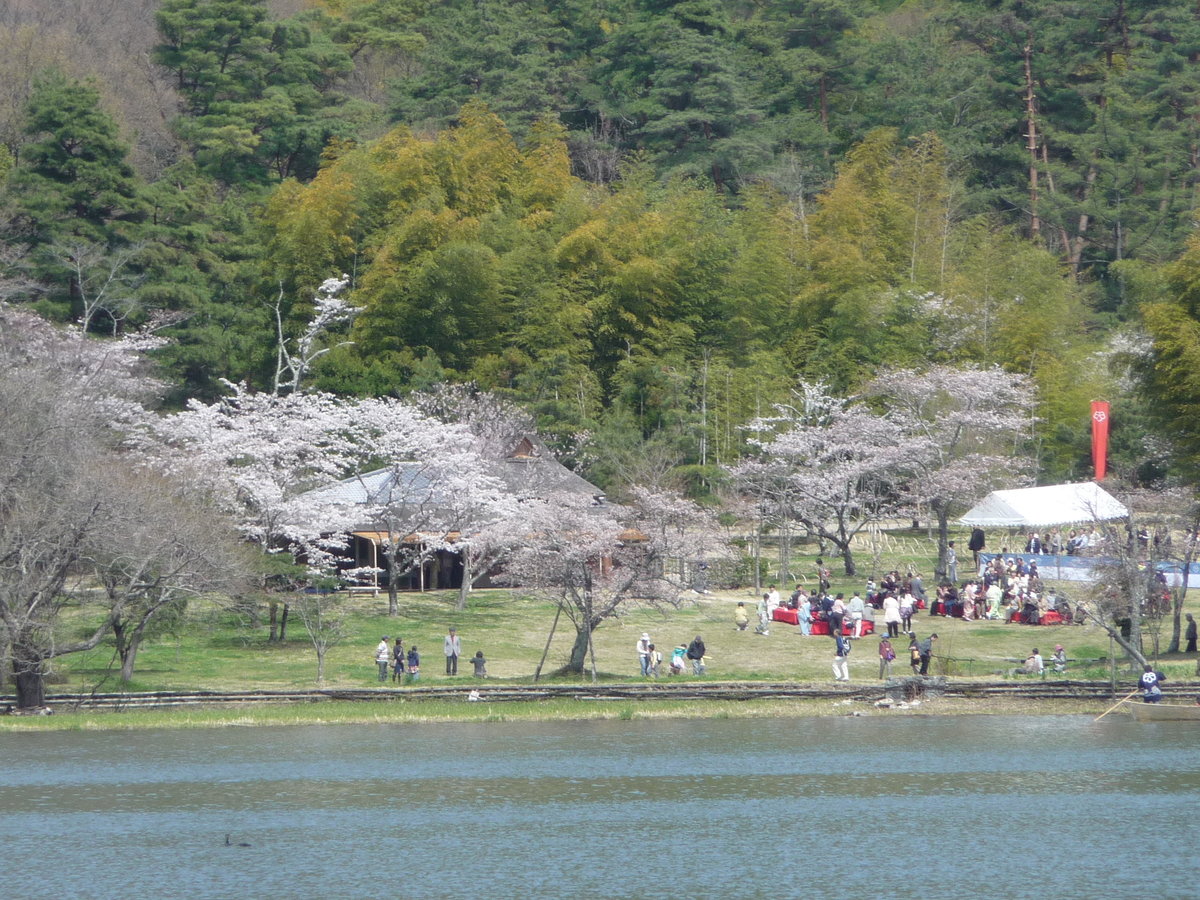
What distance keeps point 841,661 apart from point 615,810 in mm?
8434

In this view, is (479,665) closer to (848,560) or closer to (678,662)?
(678,662)

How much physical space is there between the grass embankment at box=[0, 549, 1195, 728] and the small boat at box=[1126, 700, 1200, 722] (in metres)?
1.31

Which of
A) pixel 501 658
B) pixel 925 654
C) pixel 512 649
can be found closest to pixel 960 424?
pixel 925 654

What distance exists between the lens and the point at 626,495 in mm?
40312

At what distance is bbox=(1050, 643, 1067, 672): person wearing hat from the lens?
90.7 feet

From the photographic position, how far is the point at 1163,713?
24.3 meters

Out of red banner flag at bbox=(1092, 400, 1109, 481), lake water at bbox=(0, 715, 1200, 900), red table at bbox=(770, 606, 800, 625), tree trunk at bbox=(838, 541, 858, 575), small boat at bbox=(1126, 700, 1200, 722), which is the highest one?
red banner flag at bbox=(1092, 400, 1109, 481)

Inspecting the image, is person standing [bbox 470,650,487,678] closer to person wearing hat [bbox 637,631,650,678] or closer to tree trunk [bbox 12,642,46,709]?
person wearing hat [bbox 637,631,650,678]

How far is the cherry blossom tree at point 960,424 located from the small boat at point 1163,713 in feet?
49.7

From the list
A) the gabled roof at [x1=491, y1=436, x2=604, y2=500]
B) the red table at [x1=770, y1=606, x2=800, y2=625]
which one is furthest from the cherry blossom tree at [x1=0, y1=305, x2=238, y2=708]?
the red table at [x1=770, y1=606, x2=800, y2=625]

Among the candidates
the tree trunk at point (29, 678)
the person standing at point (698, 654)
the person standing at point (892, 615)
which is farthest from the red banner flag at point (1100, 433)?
the tree trunk at point (29, 678)

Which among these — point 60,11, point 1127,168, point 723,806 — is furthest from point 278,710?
point 60,11

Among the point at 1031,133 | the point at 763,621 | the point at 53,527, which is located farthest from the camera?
the point at 1031,133

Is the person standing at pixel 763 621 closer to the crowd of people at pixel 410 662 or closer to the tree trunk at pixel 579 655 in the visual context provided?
the tree trunk at pixel 579 655
